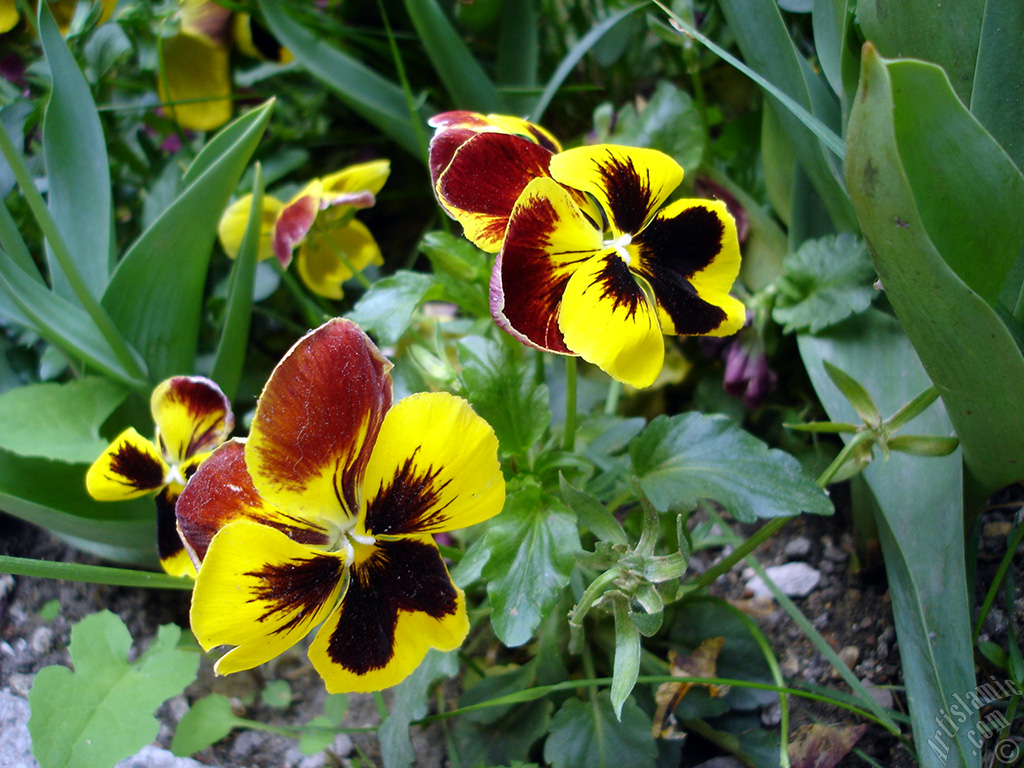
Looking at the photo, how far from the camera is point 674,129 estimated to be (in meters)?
1.04

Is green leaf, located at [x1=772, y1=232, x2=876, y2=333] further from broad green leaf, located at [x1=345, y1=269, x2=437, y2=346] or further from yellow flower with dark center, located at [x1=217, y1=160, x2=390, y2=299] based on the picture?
yellow flower with dark center, located at [x1=217, y1=160, x2=390, y2=299]

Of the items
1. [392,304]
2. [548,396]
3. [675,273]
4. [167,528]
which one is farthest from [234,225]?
[675,273]

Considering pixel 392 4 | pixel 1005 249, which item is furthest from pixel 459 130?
pixel 392 4

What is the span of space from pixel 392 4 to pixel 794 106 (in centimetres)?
107

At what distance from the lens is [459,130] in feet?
2.23

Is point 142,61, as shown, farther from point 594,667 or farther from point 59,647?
point 594,667

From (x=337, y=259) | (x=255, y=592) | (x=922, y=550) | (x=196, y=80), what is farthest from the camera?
(x=196, y=80)

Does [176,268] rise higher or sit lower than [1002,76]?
lower

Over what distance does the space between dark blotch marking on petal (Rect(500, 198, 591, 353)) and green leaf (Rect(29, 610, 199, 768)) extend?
53 centimetres

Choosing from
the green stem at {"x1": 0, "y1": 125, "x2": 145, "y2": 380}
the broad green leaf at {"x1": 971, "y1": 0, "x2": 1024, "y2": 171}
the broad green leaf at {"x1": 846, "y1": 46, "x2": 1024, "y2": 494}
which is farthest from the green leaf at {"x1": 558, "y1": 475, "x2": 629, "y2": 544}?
the green stem at {"x1": 0, "y1": 125, "x2": 145, "y2": 380}

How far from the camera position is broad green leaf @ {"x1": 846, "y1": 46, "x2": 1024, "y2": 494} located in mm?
521

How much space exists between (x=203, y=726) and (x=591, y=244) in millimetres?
709

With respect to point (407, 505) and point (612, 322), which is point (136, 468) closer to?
point (407, 505)

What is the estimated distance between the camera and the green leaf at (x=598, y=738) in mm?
761
